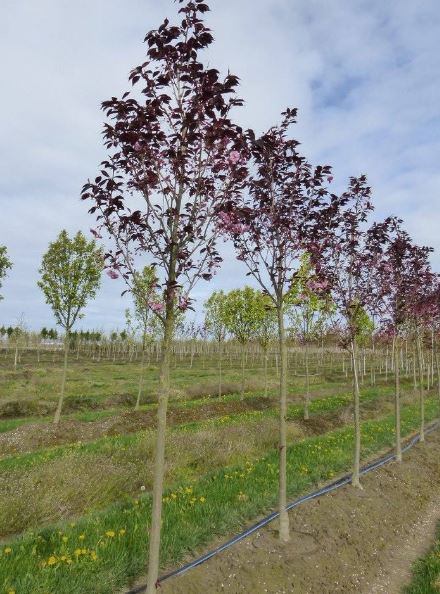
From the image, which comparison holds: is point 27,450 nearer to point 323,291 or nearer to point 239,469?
point 239,469

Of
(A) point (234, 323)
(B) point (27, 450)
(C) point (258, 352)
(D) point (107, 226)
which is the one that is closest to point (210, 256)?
(D) point (107, 226)

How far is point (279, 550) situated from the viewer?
22.0ft

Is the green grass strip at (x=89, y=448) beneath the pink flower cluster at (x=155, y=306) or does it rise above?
beneath

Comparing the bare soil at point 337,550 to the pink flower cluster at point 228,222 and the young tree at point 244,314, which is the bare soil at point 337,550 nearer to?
the pink flower cluster at point 228,222

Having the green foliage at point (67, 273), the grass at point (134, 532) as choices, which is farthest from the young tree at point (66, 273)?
the grass at point (134, 532)

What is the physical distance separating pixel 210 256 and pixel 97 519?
176 inches

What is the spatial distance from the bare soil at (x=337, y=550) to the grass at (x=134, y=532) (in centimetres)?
63

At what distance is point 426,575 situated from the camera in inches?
264

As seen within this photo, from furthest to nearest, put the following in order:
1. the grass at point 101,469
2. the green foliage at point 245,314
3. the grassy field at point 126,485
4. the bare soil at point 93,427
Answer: the green foliage at point 245,314 < the bare soil at point 93,427 < the grass at point 101,469 < the grassy field at point 126,485

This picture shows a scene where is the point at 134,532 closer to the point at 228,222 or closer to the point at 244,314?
the point at 228,222

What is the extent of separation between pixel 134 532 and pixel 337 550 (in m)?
3.21

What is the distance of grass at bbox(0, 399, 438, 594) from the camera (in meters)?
5.17

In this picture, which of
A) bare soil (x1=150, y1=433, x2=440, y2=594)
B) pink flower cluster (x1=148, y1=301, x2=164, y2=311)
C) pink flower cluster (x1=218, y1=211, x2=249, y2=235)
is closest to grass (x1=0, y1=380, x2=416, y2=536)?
bare soil (x1=150, y1=433, x2=440, y2=594)

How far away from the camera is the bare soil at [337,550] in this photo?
584cm
